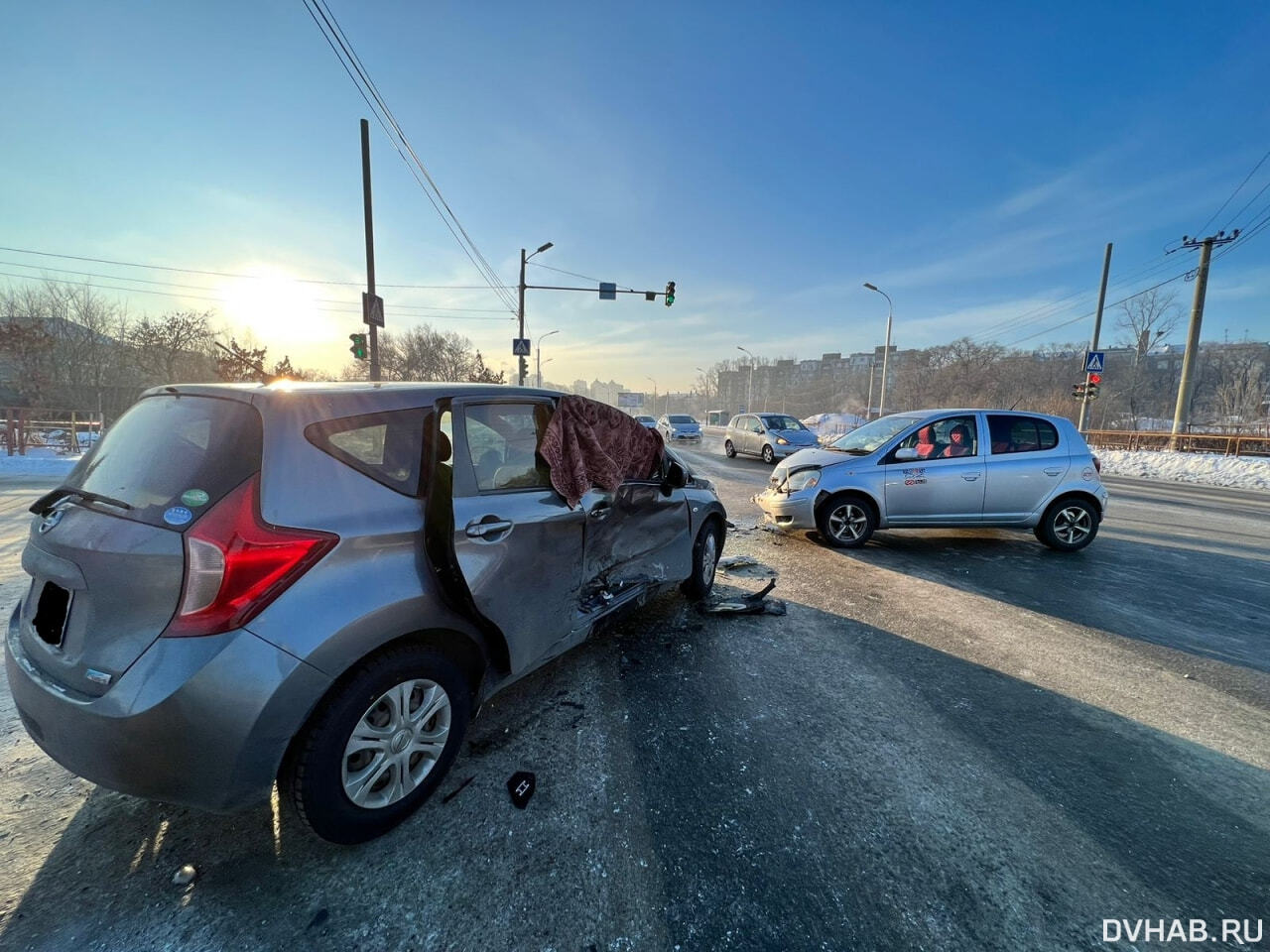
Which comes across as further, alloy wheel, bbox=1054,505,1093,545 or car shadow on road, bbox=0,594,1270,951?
alloy wheel, bbox=1054,505,1093,545

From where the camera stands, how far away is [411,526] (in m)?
2.07

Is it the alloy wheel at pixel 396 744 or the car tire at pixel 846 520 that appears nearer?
the alloy wheel at pixel 396 744

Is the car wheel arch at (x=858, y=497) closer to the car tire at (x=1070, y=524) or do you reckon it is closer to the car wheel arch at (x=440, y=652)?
the car tire at (x=1070, y=524)

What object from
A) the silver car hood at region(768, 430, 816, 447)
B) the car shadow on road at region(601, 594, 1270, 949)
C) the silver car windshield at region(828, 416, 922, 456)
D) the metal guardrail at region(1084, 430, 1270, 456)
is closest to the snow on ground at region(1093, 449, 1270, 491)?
the metal guardrail at region(1084, 430, 1270, 456)

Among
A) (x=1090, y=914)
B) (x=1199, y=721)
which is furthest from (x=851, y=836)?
(x=1199, y=721)

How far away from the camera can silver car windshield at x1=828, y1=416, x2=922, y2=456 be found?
22.0ft

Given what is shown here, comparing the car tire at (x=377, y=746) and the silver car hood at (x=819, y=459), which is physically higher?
the silver car hood at (x=819, y=459)

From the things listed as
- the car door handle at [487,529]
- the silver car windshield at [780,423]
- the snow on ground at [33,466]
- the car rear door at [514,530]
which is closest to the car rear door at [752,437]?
the silver car windshield at [780,423]

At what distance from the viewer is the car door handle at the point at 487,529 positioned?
7.46 feet

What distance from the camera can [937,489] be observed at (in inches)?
247

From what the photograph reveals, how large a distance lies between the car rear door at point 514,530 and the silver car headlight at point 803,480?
4.35 meters

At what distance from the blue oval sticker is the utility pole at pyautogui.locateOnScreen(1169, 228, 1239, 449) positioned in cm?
3029

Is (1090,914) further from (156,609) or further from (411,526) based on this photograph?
(156,609)

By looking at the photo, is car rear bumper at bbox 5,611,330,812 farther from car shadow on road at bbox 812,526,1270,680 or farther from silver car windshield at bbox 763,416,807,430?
silver car windshield at bbox 763,416,807,430
